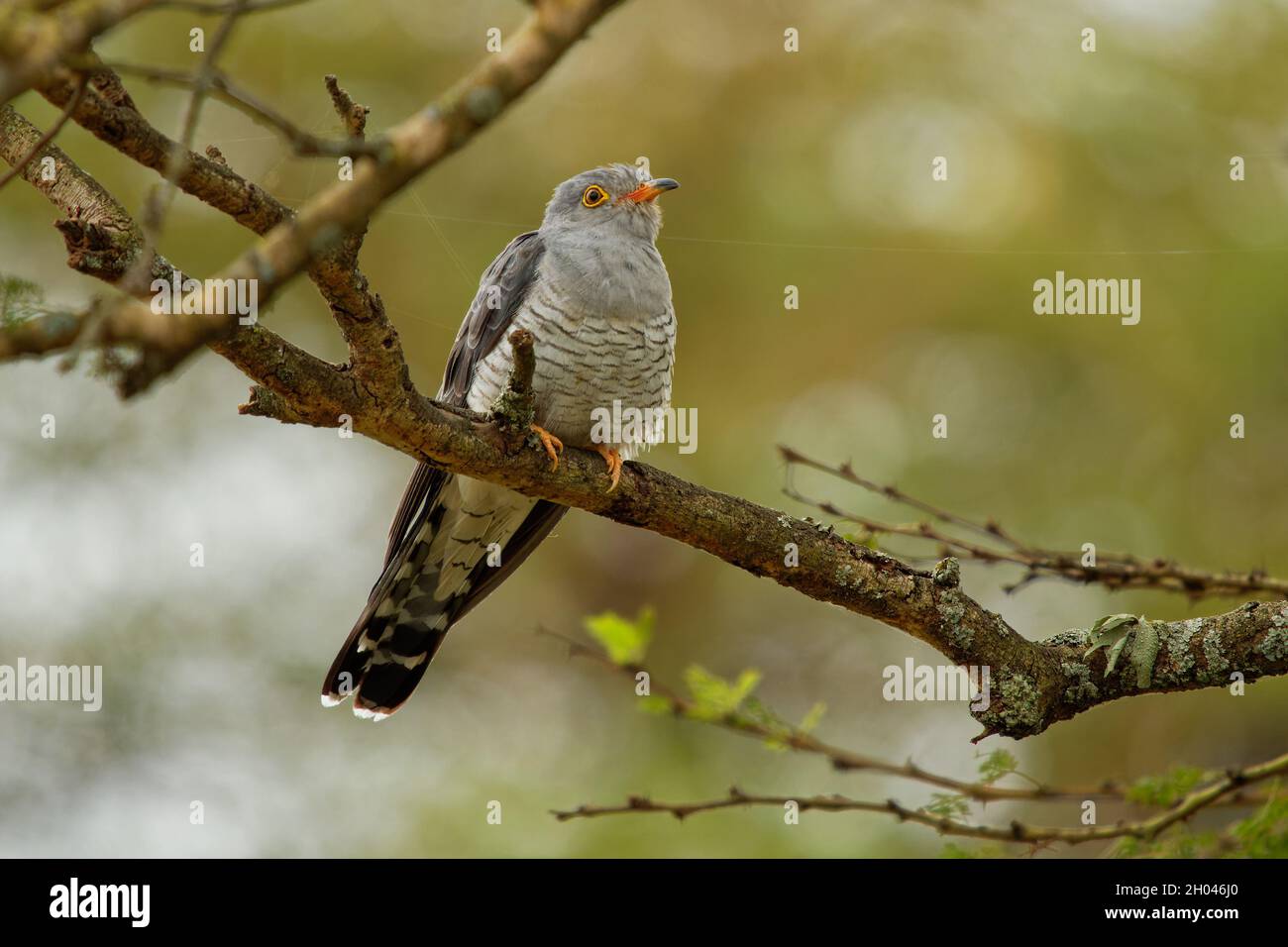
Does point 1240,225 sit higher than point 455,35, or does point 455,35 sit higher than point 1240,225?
point 455,35

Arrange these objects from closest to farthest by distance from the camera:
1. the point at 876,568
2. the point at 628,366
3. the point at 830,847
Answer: the point at 876,568
the point at 628,366
the point at 830,847

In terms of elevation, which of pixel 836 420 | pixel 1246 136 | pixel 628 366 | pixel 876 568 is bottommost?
pixel 876 568

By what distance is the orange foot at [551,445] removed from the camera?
10.8ft

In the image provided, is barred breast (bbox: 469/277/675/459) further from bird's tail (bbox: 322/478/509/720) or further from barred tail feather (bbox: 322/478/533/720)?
bird's tail (bbox: 322/478/509/720)

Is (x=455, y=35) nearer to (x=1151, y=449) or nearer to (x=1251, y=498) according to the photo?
(x=1151, y=449)

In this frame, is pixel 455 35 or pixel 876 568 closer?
pixel 876 568

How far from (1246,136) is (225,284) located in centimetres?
725

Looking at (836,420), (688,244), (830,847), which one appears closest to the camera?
(830,847)

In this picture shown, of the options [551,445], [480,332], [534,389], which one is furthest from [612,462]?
[480,332]

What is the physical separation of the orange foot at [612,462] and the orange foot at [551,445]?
14cm

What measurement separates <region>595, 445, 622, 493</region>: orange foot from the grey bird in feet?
0.12

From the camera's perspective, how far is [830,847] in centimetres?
604

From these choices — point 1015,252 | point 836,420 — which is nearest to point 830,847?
point 836,420

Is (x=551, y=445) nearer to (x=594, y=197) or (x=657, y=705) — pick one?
(x=594, y=197)
